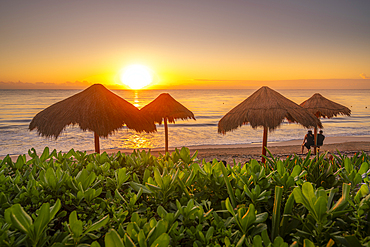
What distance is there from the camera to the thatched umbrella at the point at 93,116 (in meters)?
6.22

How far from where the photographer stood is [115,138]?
778 inches

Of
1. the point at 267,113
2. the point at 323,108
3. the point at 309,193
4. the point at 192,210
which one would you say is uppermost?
the point at 309,193

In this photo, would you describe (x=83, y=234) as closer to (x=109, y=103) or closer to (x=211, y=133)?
(x=109, y=103)

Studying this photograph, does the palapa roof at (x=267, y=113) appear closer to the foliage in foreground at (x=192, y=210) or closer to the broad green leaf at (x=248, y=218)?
the foliage in foreground at (x=192, y=210)

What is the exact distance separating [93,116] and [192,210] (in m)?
5.69

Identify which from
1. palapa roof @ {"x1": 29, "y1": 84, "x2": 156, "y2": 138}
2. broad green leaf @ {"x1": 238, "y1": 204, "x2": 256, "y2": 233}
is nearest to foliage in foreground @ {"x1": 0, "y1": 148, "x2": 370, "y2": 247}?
broad green leaf @ {"x1": 238, "y1": 204, "x2": 256, "y2": 233}

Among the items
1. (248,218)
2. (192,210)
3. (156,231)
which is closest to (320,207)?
(248,218)

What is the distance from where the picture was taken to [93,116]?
6262 mm

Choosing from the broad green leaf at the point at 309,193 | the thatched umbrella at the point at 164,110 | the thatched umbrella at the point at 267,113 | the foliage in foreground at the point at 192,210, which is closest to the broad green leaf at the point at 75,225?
the foliage in foreground at the point at 192,210

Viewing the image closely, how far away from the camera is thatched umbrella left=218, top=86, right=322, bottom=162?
744cm

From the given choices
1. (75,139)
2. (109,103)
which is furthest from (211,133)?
(109,103)

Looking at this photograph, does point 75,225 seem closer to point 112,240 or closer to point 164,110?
point 112,240

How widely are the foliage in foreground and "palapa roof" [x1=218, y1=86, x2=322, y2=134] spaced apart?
566 cm

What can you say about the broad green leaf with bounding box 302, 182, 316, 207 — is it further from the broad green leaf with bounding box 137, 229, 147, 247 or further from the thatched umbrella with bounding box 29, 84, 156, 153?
the thatched umbrella with bounding box 29, 84, 156, 153
